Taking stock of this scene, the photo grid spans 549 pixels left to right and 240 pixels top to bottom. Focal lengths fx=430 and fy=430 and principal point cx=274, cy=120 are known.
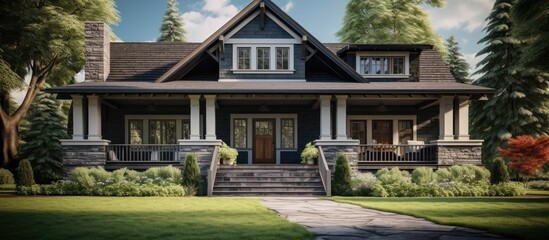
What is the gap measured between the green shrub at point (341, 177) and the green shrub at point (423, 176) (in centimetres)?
277

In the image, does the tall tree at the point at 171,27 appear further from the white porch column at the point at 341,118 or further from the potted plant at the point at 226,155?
the white porch column at the point at 341,118

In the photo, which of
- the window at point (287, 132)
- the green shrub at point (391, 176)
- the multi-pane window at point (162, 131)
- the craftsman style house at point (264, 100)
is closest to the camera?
the green shrub at point (391, 176)

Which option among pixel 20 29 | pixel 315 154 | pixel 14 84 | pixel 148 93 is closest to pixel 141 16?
pixel 20 29

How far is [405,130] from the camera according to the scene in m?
21.9

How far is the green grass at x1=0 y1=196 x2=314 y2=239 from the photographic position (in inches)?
260

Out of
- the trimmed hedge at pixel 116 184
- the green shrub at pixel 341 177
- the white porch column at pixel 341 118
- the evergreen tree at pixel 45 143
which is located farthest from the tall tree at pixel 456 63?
the evergreen tree at pixel 45 143

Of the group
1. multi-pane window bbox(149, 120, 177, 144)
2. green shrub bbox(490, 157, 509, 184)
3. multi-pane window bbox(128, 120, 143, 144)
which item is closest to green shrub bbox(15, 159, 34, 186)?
multi-pane window bbox(128, 120, 143, 144)

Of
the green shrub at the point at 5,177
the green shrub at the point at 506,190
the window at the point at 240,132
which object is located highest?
the window at the point at 240,132

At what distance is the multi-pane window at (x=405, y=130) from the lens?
21.8 meters

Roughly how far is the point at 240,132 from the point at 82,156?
24.4 feet

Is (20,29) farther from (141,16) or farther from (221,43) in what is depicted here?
(221,43)

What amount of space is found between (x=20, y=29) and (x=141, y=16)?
6.99m

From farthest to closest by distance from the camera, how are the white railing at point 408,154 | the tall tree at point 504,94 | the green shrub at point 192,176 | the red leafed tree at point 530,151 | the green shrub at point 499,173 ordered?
1. the tall tree at point 504,94
2. the white railing at point 408,154
3. the red leafed tree at point 530,151
4. the green shrub at point 499,173
5. the green shrub at point 192,176

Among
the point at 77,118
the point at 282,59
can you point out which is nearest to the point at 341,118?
the point at 282,59
